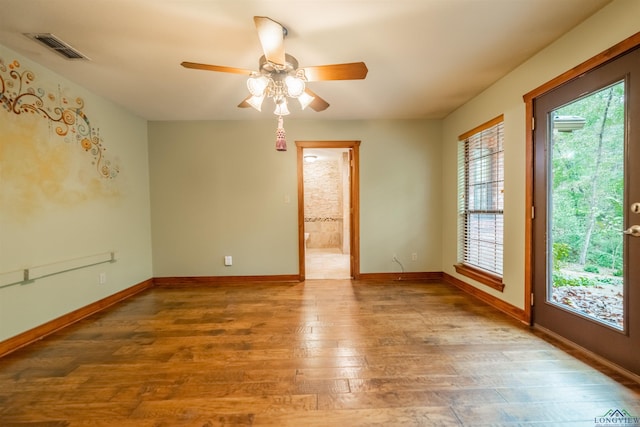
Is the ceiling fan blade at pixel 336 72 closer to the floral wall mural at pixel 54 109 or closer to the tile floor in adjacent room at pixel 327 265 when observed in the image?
the floral wall mural at pixel 54 109

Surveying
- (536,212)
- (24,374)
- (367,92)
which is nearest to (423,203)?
(536,212)

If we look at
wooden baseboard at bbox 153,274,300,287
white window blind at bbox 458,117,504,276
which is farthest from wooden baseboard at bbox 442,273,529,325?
wooden baseboard at bbox 153,274,300,287

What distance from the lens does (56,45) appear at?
1939mm

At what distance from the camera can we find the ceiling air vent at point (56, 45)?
183 centimetres

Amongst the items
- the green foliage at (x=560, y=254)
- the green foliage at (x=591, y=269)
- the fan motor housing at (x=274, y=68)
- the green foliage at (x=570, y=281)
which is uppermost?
the fan motor housing at (x=274, y=68)

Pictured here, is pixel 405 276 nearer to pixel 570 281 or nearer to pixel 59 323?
pixel 570 281

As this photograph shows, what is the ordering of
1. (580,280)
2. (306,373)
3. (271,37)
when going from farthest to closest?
(580,280)
(306,373)
(271,37)

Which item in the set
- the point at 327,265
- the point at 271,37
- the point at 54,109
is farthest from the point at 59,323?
the point at 327,265

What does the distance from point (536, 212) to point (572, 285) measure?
625mm

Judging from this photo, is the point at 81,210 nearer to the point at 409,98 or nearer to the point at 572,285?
the point at 409,98

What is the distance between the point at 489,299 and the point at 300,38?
10.5ft

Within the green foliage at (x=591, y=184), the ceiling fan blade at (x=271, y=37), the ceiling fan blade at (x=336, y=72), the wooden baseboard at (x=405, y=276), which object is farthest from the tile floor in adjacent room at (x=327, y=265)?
the ceiling fan blade at (x=271, y=37)

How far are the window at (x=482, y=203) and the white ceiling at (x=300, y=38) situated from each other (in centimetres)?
64

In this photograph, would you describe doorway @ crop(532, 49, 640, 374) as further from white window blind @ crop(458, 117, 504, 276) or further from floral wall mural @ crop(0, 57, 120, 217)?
floral wall mural @ crop(0, 57, 120, 217)
